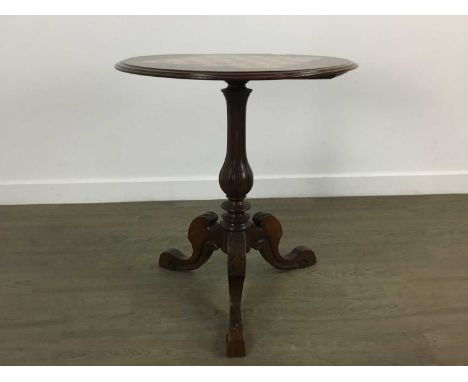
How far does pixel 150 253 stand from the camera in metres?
2.23

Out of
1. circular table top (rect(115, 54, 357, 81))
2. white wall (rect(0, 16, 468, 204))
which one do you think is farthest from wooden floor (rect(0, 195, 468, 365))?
circular table top (rect(115, 54, 357, 81))

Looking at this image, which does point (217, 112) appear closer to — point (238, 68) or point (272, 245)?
point (272, 245)

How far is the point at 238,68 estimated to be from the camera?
4.83 ft

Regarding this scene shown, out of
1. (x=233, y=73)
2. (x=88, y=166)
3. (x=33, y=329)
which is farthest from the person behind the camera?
(x=88, y=166)

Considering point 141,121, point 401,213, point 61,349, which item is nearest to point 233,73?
point 61,349

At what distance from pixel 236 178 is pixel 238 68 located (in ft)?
1.45

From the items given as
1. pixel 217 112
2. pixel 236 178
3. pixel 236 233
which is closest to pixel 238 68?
pixel 236 178

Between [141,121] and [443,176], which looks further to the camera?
[443,176]

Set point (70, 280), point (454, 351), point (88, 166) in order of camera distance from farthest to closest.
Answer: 1. point (88, 166)
2. point (70, 280)
3. point (454, 351)

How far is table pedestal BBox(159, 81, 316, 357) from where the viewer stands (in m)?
1.68

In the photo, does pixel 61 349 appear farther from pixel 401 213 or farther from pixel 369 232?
pixel 401 213

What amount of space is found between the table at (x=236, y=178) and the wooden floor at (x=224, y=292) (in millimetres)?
72

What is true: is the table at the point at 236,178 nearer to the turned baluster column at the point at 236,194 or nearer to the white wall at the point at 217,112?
the turned baluster column at the point at 236,194

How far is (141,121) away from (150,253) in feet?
2.71
